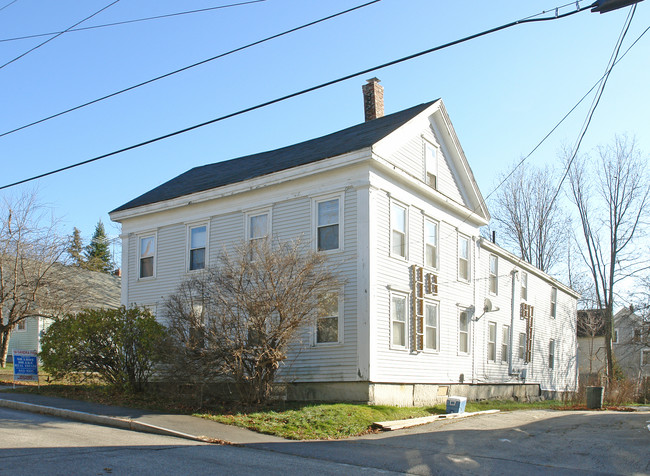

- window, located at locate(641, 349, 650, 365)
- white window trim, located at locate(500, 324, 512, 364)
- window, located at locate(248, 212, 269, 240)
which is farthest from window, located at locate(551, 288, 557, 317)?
window, located at locate(641, 349, 650, 365)

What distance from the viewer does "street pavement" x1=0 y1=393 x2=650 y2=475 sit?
33.2 ft

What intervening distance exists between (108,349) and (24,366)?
160 inches

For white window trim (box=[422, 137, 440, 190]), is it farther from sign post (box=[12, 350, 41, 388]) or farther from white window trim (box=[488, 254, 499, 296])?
sign post (box=[12, 350, 41, 388])

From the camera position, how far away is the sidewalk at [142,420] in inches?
483

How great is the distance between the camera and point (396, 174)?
18.6 metres

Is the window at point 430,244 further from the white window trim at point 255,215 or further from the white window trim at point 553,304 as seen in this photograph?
the white window trim at point 553,304

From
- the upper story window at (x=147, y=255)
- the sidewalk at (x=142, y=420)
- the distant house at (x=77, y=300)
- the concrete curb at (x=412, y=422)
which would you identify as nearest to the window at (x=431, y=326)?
the concrete curb at (x=412, y=422)

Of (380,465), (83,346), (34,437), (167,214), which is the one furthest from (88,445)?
(167,214)

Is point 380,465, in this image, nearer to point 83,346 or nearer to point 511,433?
point 511,433

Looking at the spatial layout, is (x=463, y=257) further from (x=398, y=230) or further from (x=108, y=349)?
(x=108, y=349)

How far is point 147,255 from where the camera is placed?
2312 centimetres

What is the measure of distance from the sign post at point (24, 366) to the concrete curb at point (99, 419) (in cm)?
337

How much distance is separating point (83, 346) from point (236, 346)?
4905 mm

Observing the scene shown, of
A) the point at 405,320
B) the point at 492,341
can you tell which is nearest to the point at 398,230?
the point at 405,320
